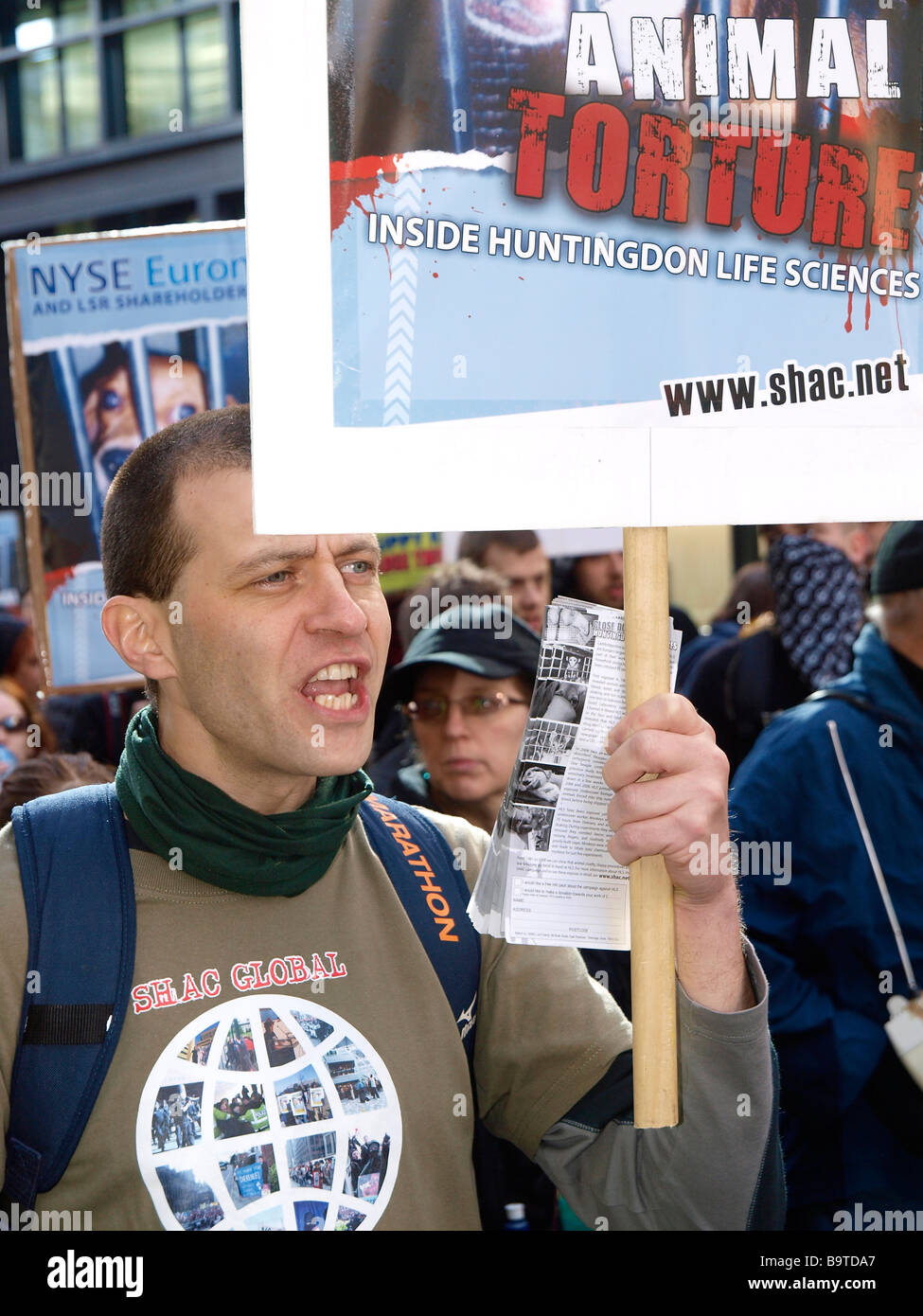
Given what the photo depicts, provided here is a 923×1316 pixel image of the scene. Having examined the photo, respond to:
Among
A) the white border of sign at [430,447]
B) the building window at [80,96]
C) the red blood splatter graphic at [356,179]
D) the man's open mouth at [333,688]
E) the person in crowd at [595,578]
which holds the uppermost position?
the building window at [80,96]

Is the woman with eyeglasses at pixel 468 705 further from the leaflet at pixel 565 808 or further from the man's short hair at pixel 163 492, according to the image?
the leaflet at pixel 565 808

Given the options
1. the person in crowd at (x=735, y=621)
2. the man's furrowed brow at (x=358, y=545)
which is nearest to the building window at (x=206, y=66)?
the person in crowd at (x=735, y=621)

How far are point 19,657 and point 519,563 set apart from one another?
4.82ft

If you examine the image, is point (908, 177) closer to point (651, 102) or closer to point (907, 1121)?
point (651, 102)

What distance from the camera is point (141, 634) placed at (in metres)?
1.72

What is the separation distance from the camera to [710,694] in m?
4.02

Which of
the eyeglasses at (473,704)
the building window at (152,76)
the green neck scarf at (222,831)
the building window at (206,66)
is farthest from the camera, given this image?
the building window at (152,76)

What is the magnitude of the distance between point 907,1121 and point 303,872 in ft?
5.05

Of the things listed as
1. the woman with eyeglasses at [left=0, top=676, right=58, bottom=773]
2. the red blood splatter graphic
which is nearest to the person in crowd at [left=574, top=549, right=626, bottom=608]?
the woman with eyeglasses at [left=0, top=676, right=58, bottom=773]

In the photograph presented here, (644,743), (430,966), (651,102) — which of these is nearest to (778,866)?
(430,966)

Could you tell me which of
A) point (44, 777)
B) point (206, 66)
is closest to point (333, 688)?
point (44, 777)

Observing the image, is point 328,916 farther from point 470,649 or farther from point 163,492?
point 470,649

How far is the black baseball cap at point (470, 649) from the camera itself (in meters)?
2.93

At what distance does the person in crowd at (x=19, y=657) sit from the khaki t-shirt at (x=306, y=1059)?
8.09ft
